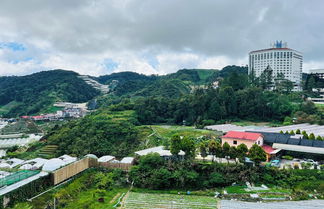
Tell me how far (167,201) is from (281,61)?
2674 inches

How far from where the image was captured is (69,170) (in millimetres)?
18953

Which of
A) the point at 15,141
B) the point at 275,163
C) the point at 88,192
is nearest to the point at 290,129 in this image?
the point at 275,163

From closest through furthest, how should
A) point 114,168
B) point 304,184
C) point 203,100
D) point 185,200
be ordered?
point 185,200, point 304,184, point 114,168, point 203,100

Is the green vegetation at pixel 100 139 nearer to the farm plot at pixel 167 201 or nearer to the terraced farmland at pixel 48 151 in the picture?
the terraced farmland at pixel 48 151

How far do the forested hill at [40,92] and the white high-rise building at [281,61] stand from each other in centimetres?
6851

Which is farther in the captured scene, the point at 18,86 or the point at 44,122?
the point at 18,86

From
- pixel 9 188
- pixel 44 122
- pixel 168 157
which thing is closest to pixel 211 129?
pixel 168 157

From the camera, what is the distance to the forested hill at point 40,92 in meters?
86.2

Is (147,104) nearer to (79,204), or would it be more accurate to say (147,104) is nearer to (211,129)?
(211,129)

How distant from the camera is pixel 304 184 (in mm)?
17734

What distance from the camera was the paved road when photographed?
591 inches

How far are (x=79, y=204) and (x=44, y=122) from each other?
2426 inches

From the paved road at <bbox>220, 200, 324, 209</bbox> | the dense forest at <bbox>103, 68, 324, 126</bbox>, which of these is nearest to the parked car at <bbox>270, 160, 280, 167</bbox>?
the paved road at <bbox>220, 200, 324, 209</bbox>

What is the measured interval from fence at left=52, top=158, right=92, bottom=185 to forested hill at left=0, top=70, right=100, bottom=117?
225ft
